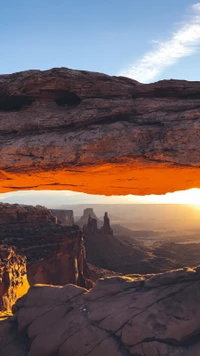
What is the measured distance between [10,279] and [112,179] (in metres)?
12.0

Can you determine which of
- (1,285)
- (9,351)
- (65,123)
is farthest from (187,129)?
(1,285)

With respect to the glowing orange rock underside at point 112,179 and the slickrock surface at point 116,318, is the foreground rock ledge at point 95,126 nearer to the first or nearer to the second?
the glowing orange rock underside at point 112,179

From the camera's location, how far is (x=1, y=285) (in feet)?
60.2

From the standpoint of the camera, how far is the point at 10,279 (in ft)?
62.7

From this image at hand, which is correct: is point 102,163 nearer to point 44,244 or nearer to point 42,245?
point 42,245

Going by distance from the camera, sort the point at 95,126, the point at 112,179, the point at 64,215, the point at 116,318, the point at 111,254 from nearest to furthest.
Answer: the point at 116,318 < the point at 95,126 < the point at 112,179 < the point at 111,254 < the point at 64,215

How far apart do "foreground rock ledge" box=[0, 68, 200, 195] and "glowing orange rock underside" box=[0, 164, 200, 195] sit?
0.07 metres

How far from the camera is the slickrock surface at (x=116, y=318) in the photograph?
7809 millimetres

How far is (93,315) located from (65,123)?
623 centimetres

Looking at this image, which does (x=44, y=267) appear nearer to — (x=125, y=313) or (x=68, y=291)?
(x=68, y=291)

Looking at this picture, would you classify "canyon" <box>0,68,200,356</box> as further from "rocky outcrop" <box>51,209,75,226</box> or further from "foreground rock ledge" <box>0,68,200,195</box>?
"rocky outcrop" <box>51,209,75,226</box>

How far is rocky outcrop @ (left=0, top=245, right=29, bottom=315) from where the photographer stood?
17.7 m

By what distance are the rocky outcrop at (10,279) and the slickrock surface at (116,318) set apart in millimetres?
7586

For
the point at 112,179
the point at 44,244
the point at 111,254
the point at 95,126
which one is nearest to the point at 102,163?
the point at 95,126
